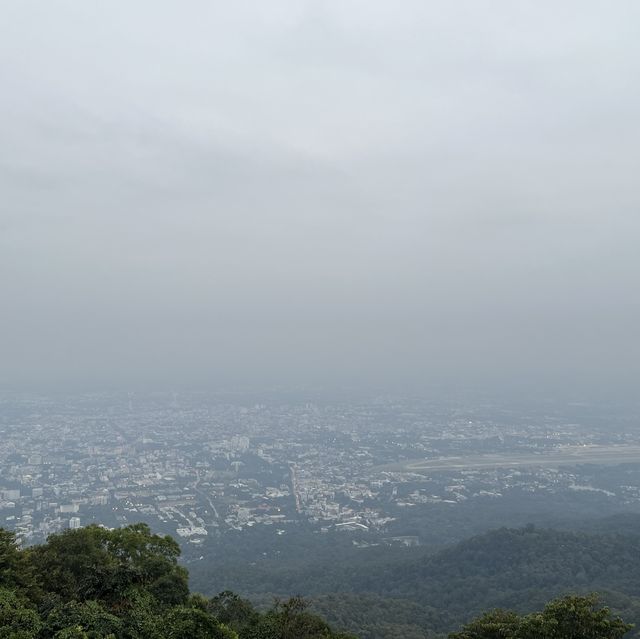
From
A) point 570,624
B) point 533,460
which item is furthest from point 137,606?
point 533,460

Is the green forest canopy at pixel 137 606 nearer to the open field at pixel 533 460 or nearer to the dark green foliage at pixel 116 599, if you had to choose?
the dark green foliage at pixel 116 599

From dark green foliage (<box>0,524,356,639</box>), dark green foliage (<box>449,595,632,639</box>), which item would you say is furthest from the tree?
dark green foliage (<box>449,595,632,639</box>)

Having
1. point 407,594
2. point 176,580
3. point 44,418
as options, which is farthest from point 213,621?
Answer: point 44,418

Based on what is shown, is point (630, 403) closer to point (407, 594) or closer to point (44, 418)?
point (407, 594)

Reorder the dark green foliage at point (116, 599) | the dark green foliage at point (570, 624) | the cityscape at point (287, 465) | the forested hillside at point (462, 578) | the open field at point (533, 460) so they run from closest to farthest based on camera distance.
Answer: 1. the dark green foliage at point (116, 599)
2. the dark green foliage at point (570, 624)
3. the forested hillside at point (462, 578)
4. the cityscape at point (287, 465)
5. the open field at point (533, 460)

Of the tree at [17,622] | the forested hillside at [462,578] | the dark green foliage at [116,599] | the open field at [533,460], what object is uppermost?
the tree at [17,622]

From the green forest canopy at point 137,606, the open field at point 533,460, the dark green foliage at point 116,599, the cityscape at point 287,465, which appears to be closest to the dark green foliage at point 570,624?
the green forest canopy at point 137,606

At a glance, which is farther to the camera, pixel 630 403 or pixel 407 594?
pixel 630 403

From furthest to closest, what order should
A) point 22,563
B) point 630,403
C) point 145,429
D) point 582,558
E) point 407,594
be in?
point 630,403, point 145,429, point 582,558, point 407,594, point 22,563
